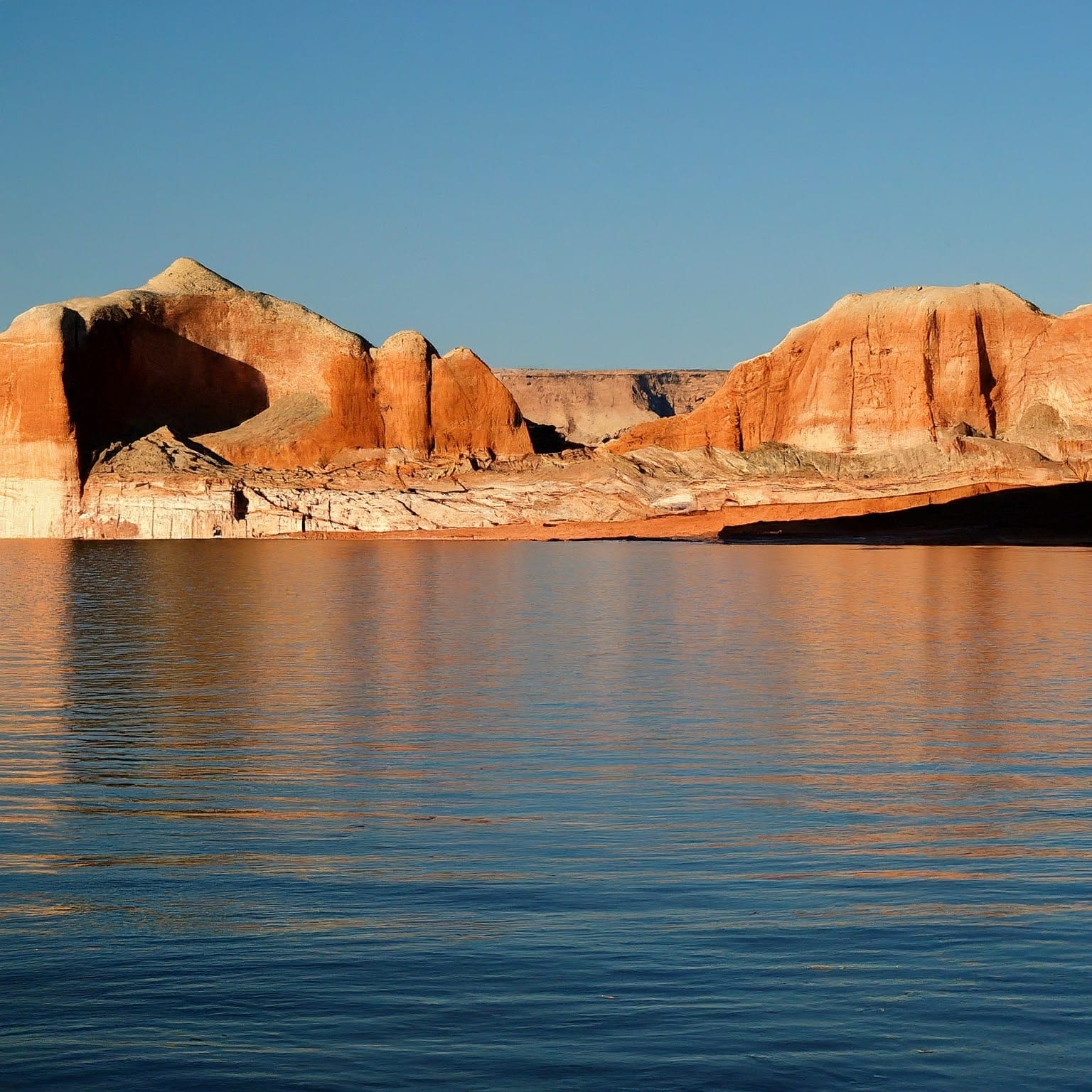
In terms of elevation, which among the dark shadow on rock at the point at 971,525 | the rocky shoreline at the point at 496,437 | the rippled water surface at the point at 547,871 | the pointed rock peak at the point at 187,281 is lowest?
the rippled water surface at the point at 547,871

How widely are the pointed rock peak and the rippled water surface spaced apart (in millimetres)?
78279

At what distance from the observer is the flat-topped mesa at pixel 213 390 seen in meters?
84.7

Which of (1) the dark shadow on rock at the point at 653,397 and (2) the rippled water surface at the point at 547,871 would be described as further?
(1) the dark shadow on rock at the point at 653,397

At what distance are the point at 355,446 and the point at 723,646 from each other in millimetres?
67011

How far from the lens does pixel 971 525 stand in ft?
233

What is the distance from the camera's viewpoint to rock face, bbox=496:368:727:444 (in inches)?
6801

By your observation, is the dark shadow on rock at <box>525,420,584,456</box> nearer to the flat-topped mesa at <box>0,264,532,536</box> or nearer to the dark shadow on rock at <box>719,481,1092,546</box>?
the flat-topped mesa at <box>0,264,532,536</box>

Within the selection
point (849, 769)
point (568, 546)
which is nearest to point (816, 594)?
point (849, 769)

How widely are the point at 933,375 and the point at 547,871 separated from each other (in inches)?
3047

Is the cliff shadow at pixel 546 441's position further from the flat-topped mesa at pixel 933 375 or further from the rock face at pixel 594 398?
the rock face at pixel 594 398

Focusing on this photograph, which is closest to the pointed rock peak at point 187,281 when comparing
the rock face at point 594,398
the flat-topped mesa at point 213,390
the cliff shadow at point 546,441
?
the flat-topped mesa at point 213,390

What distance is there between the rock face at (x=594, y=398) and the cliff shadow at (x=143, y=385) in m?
79.3

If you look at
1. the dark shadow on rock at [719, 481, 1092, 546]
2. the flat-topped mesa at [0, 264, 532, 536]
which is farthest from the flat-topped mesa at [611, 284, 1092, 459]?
the flat-topped mesa at [0, 264, 532, 536]

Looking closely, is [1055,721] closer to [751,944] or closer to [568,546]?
[751,944]
